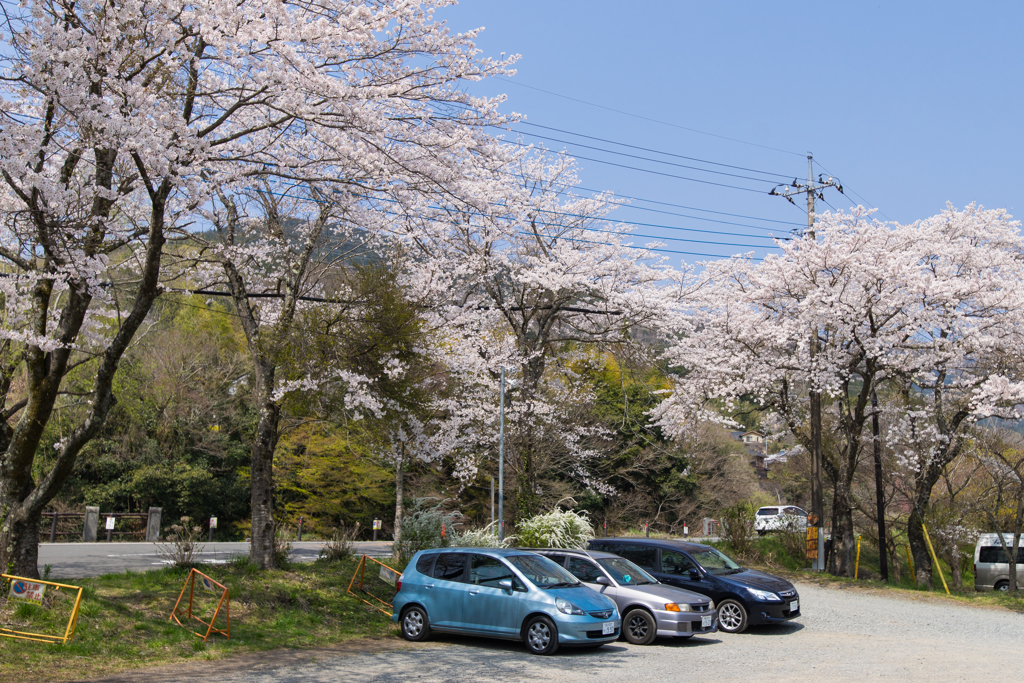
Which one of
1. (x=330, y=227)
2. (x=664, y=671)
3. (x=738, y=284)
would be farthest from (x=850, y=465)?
(x=330, y=227)

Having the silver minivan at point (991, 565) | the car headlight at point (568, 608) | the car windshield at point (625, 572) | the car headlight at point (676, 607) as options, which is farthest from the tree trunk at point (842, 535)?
the car headlight at point (568, 608)

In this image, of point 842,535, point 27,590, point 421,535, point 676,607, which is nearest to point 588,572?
point 676,607

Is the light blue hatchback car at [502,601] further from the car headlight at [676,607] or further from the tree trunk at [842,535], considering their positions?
the tree trunk at [842,535]

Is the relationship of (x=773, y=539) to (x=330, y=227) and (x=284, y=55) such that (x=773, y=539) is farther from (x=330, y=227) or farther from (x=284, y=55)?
(x=284, y=55)

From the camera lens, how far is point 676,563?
13828 mm

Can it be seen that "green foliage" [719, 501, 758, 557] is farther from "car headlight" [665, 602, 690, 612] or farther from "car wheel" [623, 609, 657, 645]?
"car wheel" [623, 609, 657, 645]

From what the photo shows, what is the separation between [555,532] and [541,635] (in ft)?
21.1

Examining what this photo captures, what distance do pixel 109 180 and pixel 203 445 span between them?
84.1 ft

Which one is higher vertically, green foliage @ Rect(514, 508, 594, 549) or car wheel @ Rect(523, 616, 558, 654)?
green foliage @ Rect(514, 508, 594, 549)

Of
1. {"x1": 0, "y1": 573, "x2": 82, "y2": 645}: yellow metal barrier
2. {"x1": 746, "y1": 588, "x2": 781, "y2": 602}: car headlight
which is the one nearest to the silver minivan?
{"x1": 746, "y1": 588, "x2": 781, "y2": 602}: car headlight

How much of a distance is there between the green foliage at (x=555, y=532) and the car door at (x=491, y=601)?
5740mm

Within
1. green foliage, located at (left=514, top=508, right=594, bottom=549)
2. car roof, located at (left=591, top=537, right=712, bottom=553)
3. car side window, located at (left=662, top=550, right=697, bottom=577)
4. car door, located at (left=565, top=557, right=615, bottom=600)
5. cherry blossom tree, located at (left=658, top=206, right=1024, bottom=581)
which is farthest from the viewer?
cherry blossom tree, located at (left=658, top=206, right=1024, bottom=581)

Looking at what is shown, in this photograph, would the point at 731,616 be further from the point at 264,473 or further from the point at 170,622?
the point at 170,622

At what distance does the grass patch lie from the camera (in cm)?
846
